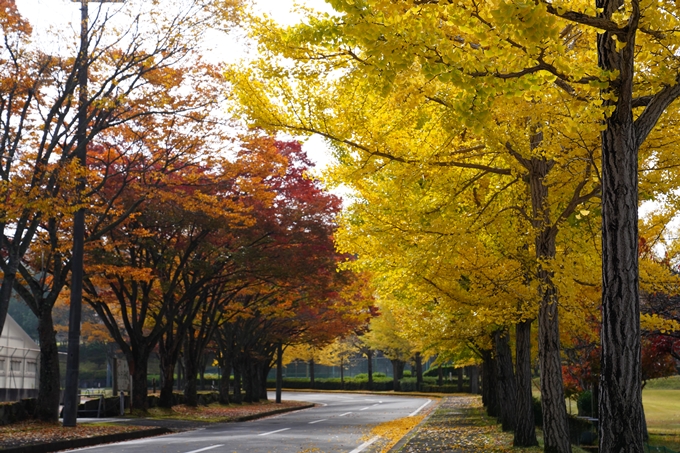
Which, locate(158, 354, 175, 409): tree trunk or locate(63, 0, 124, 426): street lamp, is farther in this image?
locate(158, 354, 175, 409): tree trunk

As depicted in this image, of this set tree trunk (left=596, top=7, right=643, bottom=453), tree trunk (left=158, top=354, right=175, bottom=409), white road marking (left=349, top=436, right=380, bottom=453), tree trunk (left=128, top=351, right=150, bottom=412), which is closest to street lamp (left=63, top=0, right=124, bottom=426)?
white road marking (left=349, top=436, right=380, bottom=453)

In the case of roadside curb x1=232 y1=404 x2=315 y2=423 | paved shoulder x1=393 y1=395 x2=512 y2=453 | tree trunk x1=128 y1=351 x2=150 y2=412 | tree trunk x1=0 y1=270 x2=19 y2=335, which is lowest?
roadside curb x1=232 y1=404 x2=315 y2=423

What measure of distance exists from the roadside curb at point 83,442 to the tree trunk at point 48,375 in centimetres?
219

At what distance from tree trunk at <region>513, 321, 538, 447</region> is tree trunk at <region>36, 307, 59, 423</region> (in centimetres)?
1115

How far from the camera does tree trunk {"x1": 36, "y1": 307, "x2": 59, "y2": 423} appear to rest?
59.1ft

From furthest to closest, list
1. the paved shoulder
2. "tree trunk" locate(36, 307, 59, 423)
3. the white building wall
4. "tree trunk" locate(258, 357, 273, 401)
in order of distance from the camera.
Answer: "tree trunk" locate(258, 357, 273, 401) < the white building wall < "tree trunk" locate(36, 307, 59, 423) < the paved shoulder

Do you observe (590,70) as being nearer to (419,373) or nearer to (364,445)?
(364,445)

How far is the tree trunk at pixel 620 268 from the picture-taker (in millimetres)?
6102

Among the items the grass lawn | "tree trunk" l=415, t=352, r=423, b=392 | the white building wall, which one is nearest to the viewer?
the grass lawn

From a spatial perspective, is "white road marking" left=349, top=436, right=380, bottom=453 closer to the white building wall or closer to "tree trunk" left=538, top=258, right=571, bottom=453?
"tree trunk" left=538, top=258, right=571, bottom=453

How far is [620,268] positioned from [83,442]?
39.9ft

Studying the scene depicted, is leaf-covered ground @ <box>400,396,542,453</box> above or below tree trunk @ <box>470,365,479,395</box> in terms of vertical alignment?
above

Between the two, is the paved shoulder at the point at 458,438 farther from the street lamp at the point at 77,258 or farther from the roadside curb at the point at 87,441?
the street lamp at the point at 77,258

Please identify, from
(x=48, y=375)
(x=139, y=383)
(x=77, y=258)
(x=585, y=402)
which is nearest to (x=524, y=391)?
(x=77, y=258)
